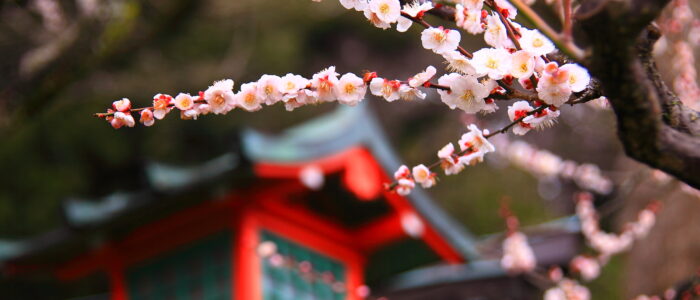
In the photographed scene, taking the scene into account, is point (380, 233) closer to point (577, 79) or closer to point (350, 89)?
point (350, 89)

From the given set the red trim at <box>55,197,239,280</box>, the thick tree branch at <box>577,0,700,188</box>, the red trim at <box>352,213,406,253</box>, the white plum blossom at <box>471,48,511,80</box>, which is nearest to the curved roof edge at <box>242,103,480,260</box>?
the red trim at <box>352,213,406,253</box>

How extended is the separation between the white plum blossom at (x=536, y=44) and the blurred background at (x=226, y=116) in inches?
68.6

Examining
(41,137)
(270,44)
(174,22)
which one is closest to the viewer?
(174,22)

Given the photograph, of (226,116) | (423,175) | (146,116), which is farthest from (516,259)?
(226,116)

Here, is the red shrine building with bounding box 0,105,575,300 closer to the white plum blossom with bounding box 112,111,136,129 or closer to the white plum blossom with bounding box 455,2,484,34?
the white plum blossom with bounding box 112,111,136,129

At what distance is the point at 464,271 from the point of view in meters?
5.01

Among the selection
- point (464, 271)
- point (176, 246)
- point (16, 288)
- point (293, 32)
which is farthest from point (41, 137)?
point (464, 271)

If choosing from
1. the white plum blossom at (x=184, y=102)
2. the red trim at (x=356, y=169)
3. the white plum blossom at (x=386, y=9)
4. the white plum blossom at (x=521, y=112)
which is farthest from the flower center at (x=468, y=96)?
the red trim at (x=356, y=169)

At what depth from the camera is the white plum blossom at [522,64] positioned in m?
1.41

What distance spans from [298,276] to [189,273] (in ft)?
1.90

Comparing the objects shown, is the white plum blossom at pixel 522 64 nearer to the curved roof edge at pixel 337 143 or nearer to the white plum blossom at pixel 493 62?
the white plum blossom at pixel 493 62

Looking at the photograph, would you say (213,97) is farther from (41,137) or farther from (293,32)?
(293,32)

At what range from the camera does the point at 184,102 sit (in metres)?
1.62

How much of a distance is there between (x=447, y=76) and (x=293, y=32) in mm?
8322
